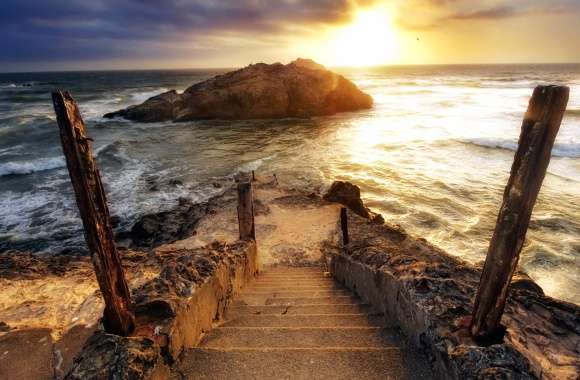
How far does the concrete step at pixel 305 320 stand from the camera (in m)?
4.52

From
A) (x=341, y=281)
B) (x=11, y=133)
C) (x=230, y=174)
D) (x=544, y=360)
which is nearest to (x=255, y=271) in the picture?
(x=341, y=281)

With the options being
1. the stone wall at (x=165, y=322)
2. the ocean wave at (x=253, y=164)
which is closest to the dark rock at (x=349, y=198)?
the ocean wave at (x=253, y=164)

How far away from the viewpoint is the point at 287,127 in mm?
35062

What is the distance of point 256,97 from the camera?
39.4 m

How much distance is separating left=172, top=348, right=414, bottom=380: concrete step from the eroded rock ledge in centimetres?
42

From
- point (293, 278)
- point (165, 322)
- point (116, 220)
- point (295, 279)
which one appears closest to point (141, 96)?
point (116, 220)

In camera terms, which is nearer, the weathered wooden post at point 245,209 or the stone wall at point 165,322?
the stone wall at point 165,322

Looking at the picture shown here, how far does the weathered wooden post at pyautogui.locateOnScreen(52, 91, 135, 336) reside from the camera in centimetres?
263

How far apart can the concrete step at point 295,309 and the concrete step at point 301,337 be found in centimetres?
84

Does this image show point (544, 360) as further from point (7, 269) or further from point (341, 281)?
point (7, 269)

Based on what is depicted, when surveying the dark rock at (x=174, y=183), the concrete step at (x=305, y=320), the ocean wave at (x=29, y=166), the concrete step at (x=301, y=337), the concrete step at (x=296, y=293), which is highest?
the concrete step at (x=301, y=337)

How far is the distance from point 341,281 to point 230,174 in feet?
45.1

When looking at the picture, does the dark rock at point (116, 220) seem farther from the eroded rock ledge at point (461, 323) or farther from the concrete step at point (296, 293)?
the eroded rock ledge at point (461, 323)

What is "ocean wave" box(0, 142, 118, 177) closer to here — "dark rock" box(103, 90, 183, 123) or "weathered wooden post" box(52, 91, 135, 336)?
"dark rock" box(103, 90, 183, 123)
